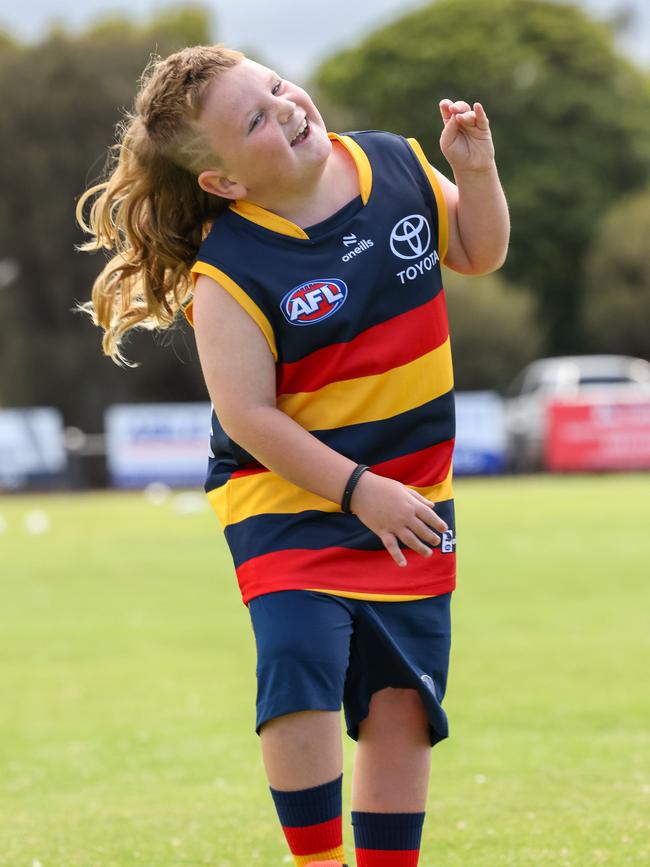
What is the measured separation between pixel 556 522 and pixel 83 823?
12.4 m

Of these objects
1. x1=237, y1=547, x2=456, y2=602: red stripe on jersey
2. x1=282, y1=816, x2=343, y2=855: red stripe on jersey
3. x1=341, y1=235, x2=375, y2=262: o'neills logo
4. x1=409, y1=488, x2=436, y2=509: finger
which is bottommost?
x1=282, y1=816, x2=343, y2=855: red stripe on jersey

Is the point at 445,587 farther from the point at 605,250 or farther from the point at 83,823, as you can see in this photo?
the point at 605,250

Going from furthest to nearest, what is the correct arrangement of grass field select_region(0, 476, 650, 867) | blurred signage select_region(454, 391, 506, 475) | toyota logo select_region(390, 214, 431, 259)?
blurred signage select_region(454, 391, 506, 475) → grass field select_region(0, 476, 650, 867) → toyota logo select_region(390, 214, 431, 259)

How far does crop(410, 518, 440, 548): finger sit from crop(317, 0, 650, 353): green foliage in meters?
45.2

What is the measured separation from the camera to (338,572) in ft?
10.9

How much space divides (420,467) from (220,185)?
76 centimetres

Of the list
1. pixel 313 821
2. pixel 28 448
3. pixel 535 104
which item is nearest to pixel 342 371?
pixel 313 821

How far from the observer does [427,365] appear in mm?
3445

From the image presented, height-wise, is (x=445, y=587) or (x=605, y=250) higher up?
(x=445, y=587)

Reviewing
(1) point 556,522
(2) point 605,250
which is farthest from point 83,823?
(2) point 605,250

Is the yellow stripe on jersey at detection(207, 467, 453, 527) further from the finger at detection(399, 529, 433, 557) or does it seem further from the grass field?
the grass field

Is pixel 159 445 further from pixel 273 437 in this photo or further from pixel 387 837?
pixel 273 437

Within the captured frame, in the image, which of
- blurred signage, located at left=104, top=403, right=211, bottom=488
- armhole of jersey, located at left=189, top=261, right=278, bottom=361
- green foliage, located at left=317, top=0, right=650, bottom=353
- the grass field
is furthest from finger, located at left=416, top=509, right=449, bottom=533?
green foliage, located at left=317, top=0, right=650, bottom=353

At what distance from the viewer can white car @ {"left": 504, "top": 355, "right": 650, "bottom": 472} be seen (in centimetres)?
2695
